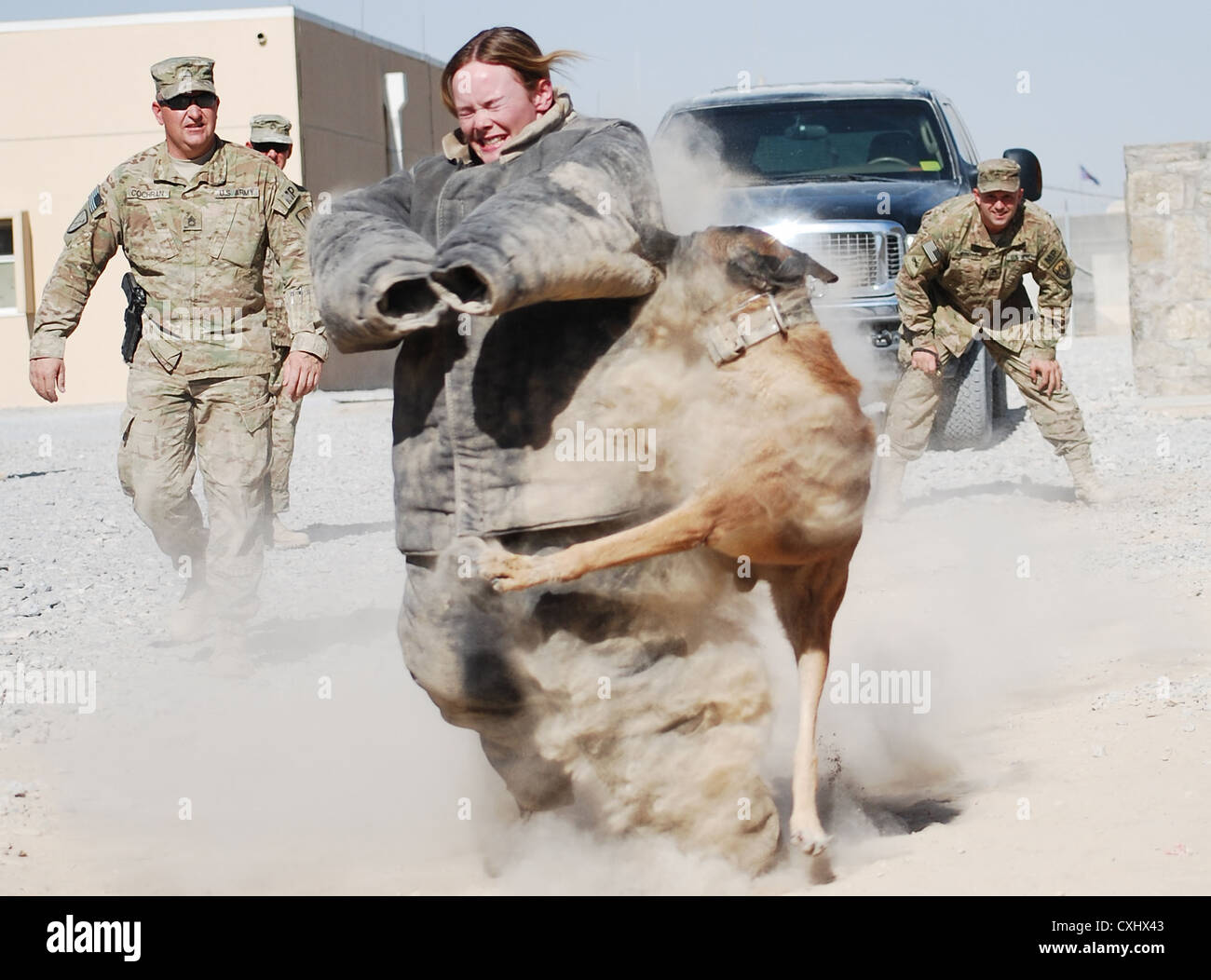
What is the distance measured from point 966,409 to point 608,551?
329 inches

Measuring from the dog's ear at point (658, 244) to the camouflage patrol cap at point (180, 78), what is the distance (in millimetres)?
3198

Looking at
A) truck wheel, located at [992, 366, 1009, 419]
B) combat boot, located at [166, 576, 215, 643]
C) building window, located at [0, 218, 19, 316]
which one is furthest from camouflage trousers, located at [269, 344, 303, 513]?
building window, located at [0, 218, 19, 316]

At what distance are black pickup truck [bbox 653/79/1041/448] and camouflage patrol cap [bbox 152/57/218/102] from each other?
4137 millimetres

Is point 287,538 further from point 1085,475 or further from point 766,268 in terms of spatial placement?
point 766,268

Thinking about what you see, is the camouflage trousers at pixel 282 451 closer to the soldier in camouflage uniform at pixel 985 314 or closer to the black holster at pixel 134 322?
the black holster at pixel 134 322

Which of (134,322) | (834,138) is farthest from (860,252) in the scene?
(134,322)

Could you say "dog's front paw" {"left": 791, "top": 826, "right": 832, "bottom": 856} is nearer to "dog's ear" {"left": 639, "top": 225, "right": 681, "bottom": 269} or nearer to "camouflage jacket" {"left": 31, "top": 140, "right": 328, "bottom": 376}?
"dog's ear" {"left": 639, "top": 225, "right": 681, "bottom": 269}

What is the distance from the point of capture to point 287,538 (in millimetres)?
8680

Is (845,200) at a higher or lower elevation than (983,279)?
higher

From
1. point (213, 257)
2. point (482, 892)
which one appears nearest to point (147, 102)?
point (213, 257)

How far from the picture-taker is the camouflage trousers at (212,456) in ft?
19.6

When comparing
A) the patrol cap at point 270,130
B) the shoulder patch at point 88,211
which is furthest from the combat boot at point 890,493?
the shoulder patch at point 88,211

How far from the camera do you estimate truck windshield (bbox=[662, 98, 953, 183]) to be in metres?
10.5

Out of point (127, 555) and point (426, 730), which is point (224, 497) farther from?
point (127, 555)
